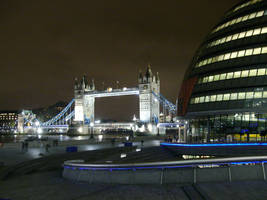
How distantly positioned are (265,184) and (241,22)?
36.0 meters

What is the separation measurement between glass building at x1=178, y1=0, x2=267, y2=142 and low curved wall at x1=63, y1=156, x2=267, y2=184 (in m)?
23.9

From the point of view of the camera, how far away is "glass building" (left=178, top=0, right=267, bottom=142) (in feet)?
120

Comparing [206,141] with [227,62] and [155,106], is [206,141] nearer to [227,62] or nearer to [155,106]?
[227,62]

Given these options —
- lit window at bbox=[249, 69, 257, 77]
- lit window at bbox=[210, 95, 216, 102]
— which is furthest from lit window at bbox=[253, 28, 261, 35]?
lit window at bbox=[210, 95, 216, 102]

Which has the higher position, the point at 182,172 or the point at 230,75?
the point at 230,75

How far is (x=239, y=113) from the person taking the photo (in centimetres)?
3753

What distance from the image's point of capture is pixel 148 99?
158 meters

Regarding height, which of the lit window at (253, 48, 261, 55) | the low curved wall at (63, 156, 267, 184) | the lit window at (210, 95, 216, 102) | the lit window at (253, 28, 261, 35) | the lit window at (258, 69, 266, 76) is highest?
the lit window at (253, 28, 261, 35)

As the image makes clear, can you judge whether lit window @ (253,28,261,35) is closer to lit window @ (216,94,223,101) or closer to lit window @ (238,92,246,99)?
lit window @ (238,92,246,99)

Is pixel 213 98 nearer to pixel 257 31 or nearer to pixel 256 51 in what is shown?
pixel 256 51

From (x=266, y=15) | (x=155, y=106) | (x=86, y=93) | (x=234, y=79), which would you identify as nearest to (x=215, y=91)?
(x=234, y=79)

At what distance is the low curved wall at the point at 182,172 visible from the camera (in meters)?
12.8

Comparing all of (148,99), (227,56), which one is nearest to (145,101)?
(148,99)

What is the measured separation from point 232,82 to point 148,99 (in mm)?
119823
